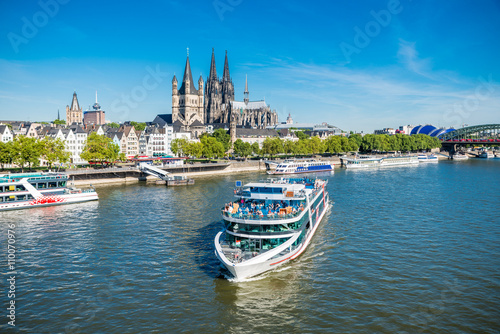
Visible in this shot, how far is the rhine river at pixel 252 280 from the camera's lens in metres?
21.8

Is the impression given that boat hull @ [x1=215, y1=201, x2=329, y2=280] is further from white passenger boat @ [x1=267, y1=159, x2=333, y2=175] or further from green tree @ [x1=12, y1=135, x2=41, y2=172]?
white passenger boat @ [x1=267, y1=159, x2=333, y2=175]

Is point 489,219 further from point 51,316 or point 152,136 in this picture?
point 152,136

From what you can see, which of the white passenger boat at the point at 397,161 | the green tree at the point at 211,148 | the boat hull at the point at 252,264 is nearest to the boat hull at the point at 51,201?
the boat hull at the point at 252,264

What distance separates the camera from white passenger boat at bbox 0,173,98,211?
173ft

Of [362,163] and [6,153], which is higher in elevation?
[6,153]

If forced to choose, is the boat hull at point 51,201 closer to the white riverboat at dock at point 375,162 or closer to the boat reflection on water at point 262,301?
the boat reflection on water at point 262,301

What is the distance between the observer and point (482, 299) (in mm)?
24297

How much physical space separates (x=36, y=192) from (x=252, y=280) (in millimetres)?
41616

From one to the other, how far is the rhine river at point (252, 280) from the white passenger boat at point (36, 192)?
4815 mm

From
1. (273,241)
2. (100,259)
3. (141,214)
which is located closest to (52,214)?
(141,214)

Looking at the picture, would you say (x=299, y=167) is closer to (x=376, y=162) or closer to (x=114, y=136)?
(x=376, y=162)

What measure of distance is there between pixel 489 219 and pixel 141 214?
4294cm

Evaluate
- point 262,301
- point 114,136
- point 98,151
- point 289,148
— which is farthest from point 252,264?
point 289,148

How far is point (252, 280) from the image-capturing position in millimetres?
27062
